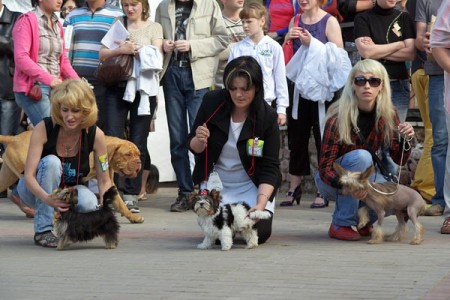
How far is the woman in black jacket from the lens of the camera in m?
7.70

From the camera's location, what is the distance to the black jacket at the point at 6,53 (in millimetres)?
11188

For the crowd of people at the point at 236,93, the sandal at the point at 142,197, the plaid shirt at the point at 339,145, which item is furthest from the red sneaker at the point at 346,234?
the sandal at the point at 142,197

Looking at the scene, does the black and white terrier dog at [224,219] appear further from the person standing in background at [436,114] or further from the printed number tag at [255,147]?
the person standing in background at [436,114]

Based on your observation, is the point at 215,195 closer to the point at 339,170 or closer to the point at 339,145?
the point at 339,170

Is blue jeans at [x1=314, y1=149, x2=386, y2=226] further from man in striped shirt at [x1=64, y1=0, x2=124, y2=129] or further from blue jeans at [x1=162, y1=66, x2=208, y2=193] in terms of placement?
man in striped shirt at [x1=64, y1=0, x2=124, y2=129]

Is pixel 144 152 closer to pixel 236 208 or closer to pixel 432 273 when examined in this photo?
pixel 236 208

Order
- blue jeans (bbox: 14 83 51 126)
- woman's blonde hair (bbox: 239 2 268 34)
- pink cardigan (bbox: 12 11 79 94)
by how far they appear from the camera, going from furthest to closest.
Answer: woman's blonde hair (bbox: 239 2 268 34) → blue jeans (bbox: 14 83 51 126) → pink cardigan (bbox: 12 11 79 94)

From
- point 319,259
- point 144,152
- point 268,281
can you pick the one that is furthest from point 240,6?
point 268,281

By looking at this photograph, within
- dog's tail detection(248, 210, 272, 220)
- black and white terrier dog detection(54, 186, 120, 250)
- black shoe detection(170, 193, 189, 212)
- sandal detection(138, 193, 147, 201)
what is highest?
dog's tail detection(248, 210, 272, 220)

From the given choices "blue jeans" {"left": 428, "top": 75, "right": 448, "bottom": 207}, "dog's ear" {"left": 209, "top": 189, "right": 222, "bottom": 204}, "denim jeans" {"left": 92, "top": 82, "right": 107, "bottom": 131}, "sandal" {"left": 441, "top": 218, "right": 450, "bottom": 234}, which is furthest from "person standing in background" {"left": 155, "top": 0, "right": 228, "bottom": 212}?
"sandal" {"left": 441, "top": 218, "right": 450, "bottom": 234}

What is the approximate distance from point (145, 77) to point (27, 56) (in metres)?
1.24

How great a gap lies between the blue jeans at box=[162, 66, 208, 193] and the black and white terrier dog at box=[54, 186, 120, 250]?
8.97ft

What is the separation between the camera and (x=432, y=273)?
21.1 ft

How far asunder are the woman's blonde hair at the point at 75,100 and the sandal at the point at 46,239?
2.77ft
